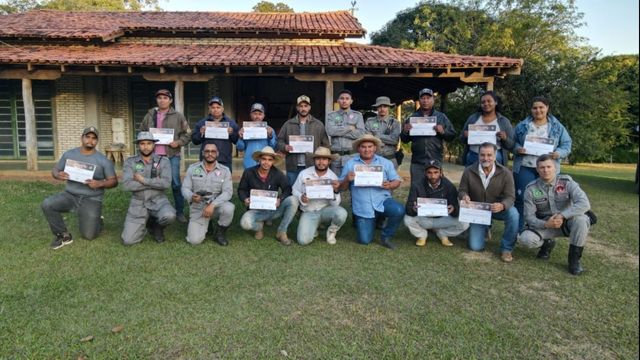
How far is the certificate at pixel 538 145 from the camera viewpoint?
5164mm

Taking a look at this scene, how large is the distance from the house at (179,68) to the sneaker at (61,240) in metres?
5.62

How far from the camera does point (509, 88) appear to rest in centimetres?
1917

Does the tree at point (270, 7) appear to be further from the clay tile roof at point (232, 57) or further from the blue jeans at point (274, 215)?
the blue jeans at point (274, 215)

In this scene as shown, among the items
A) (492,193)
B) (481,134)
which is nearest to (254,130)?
(481,134)

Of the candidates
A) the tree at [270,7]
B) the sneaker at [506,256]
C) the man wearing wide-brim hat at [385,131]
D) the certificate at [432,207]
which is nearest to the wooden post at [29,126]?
the man wearing wide-brim hat at [385,131]

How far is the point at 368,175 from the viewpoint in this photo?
530 cm

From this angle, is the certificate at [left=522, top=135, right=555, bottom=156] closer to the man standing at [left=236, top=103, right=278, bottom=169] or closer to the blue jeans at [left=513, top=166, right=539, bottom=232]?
the blue jeans at [left=513, top=166, right=539, bottom=232]

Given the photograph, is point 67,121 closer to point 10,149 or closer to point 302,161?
point 10,149

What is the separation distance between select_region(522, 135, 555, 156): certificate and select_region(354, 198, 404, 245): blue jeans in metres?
1.72

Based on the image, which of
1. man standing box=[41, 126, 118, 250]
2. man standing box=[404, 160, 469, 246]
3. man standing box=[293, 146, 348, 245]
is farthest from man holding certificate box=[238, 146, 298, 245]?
man standing box=[41, 126, 118, 250]

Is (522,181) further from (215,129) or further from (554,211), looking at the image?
(215,129)

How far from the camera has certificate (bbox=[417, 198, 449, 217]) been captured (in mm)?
5188

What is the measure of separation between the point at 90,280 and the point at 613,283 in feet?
17.0

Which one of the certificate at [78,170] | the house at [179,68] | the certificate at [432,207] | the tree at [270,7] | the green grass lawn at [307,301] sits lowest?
the green grass lawn at [307,301]
